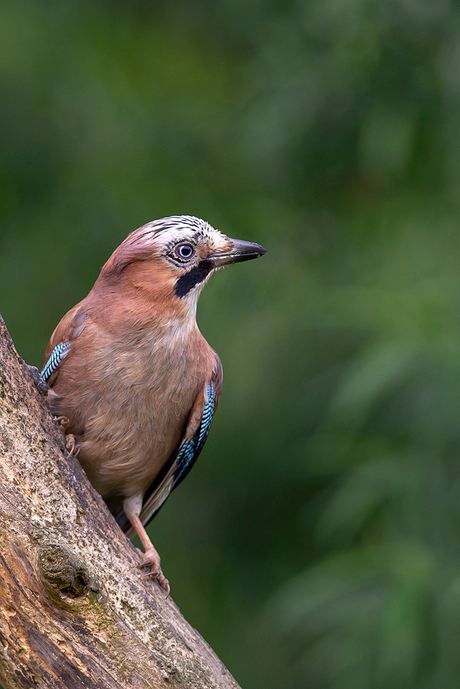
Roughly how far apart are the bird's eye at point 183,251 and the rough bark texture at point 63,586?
3.35 feet

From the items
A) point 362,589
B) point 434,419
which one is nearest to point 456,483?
point 434,419

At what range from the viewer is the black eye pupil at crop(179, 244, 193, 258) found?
11.7 feet

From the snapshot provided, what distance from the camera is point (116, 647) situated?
2.70 m

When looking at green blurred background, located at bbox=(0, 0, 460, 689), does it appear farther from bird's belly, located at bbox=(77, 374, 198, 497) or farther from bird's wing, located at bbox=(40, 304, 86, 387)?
bird's wing, located at bbox=(40, 304, 86, 387)

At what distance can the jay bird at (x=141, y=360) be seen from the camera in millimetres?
3434


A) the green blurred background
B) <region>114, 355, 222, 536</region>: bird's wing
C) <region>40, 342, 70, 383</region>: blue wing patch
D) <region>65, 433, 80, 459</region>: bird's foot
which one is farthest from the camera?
the green blurred background

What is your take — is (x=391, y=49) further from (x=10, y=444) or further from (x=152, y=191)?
(x=10, y=444)

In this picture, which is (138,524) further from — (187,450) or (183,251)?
(183,251)

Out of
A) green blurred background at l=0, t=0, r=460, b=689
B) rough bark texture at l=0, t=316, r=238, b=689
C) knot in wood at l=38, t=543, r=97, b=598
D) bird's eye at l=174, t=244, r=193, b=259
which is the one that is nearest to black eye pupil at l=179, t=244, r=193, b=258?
bird's eye at l=174, t=244, r=193, b=259

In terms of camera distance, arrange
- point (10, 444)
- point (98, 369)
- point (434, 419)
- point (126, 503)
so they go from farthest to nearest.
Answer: point (434, 419)
point (126, 503)
point (98, 369)
point (10, 444)

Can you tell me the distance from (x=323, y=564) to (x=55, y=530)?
2923 millimetres

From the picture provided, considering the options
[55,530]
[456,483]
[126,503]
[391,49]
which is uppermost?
[391,49]

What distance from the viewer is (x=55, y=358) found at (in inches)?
140

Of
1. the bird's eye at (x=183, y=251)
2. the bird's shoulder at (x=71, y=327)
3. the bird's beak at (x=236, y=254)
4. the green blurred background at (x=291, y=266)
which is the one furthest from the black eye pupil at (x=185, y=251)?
the green blurred background at (x=291, y=266)
